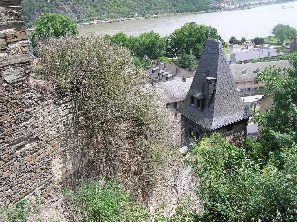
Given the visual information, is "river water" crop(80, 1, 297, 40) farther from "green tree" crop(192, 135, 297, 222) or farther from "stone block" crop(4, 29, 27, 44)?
"green tree" crop(192, 135, 297, 222)

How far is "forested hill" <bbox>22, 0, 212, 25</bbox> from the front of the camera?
7669cm

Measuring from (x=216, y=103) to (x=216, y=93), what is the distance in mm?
394

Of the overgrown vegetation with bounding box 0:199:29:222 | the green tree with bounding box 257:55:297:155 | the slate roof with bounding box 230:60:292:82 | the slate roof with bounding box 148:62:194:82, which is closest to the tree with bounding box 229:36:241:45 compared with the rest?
the slate roof with bounding box 230:60:292:82

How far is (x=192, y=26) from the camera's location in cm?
5916

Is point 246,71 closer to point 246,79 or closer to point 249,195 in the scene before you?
point 246,79

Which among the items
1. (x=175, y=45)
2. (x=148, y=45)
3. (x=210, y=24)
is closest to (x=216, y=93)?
(x=148, y=45)

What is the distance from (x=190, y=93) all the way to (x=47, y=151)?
11.8m

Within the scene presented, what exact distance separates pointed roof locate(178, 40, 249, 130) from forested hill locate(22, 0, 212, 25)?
189ft

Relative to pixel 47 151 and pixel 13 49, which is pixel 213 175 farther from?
pixel 13 49

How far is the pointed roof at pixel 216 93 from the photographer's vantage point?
16.5 m

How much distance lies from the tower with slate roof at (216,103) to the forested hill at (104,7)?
189 ft

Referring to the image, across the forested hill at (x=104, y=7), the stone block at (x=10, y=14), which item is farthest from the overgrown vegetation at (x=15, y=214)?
the forested hill at (x=104, y=7)

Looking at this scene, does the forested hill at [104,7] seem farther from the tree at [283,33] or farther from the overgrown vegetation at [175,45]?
the tree at [283,33]

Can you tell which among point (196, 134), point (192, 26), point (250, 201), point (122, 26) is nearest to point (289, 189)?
point (250, 201)
